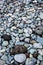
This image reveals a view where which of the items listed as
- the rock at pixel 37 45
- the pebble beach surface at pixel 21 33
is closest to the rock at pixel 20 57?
the pebble beach surface at pixel 21 33

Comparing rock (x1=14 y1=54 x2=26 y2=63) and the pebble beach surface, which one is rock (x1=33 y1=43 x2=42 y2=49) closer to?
the pebble beach surface

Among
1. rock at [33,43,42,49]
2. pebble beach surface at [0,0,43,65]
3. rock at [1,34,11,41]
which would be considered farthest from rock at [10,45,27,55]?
rock at [1,34,11,41]

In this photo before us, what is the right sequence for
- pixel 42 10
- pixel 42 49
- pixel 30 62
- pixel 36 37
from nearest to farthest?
pixel 30 62
pixel 42 49
pixel 36 37
pixel 42 10

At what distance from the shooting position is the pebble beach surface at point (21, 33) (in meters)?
2.36

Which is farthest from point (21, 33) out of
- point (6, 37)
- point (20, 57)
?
point (20, 57)

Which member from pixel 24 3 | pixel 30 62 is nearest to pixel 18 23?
pixel 24 3

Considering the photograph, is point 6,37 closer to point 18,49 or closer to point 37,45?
point 18,49

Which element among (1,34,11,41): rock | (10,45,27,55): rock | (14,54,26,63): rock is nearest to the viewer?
(14,54,26,63): rock

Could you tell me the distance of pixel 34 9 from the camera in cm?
334

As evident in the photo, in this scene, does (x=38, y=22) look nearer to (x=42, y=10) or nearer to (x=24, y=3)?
(x=42, y=10)

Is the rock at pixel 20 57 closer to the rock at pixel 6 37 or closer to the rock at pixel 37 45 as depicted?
the rock at pixel 37 45

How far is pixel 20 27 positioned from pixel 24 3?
77 centimetres

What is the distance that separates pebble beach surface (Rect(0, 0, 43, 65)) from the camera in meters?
2.36

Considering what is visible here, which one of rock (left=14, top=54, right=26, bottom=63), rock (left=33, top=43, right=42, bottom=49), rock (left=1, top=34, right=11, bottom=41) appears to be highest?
rock (left=1, top=34, right=11, bottom=41)
